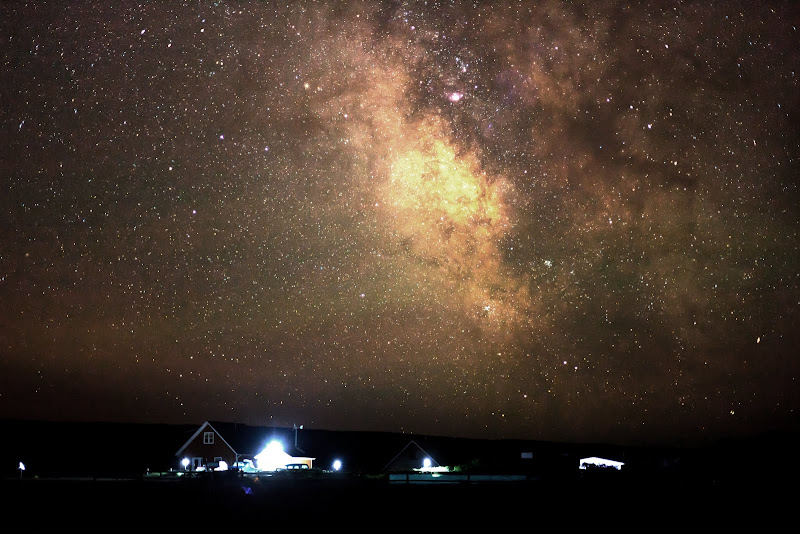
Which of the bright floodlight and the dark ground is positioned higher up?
the bright floodlight

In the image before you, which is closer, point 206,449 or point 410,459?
point 206,449

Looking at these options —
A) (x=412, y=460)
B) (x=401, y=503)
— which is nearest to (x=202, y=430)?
(x=412, y=460)

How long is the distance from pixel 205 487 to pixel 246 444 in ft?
100

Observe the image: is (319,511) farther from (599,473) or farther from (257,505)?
(599,473)

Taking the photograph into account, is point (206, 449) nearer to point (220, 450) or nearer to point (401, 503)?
point (220, 450)

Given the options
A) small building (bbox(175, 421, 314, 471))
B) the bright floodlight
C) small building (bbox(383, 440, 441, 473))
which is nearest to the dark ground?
the bright floodlight

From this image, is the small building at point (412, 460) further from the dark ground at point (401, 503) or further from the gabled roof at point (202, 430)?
the dark ground at point (401, 503)

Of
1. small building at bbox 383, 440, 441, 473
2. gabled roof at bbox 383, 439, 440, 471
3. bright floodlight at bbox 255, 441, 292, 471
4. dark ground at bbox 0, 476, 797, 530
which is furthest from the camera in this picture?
gabled roof at bbox 383, 439, 440, 471

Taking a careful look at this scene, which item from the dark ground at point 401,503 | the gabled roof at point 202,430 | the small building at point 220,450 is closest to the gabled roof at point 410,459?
the small building at point 220,450

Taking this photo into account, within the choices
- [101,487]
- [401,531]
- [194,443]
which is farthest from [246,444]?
[401,531]

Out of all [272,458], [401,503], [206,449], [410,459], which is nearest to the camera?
[401,503]

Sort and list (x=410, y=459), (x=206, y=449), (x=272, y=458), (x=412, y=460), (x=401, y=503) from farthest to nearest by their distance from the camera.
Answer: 1. (x=410, y=459)
2. (x=412, y=460)
3. (x=206, y=449)
4. (x=272, y=458)
5. (x=401, y=503)

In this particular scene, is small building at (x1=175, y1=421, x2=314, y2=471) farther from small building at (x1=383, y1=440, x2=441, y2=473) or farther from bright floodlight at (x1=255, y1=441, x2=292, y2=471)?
small building at (x1=383, y1=440, x2=441, y2=473)

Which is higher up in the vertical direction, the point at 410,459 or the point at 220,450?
the point at 220,450
